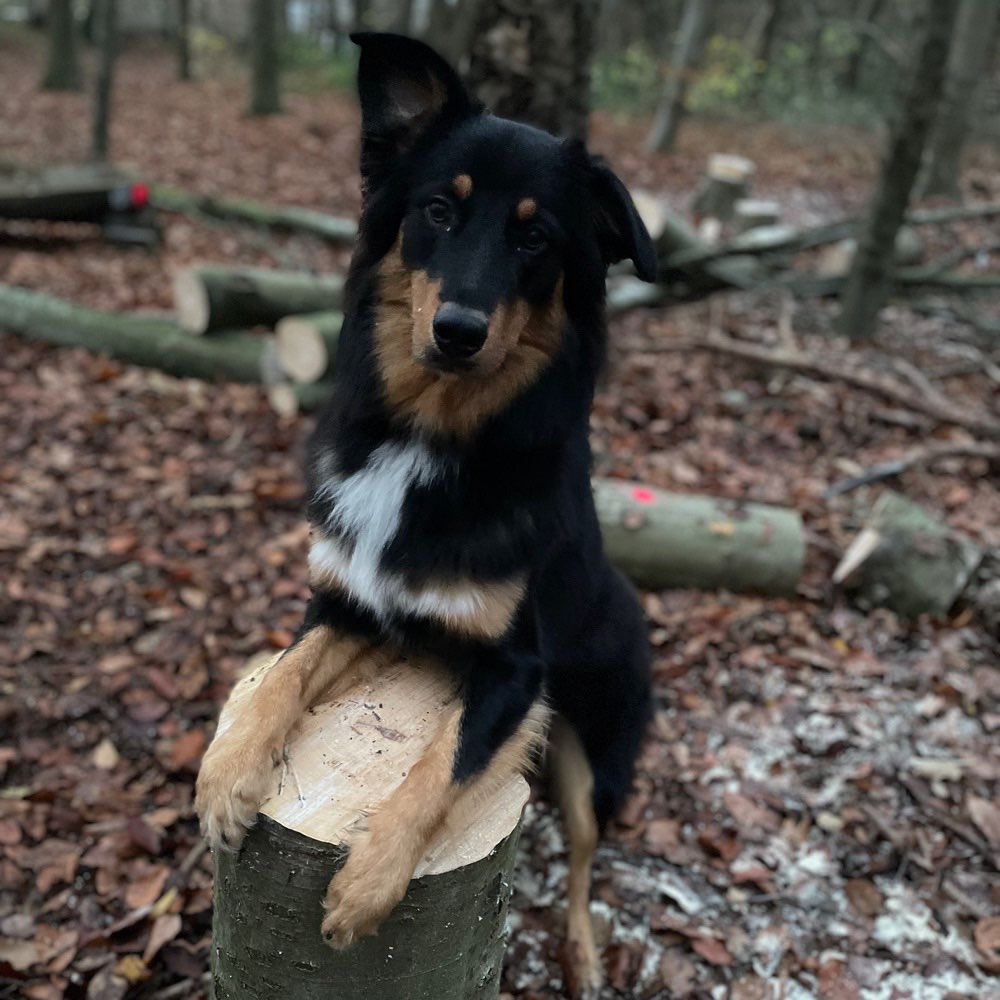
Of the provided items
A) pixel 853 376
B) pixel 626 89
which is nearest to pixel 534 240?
pixel 853 376

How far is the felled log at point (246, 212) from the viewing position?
11617mm

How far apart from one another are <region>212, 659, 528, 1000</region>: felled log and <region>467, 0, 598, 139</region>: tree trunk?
413 cm

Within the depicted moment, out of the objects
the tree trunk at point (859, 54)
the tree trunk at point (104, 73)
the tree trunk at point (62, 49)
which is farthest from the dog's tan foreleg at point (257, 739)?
the tree trunk at point (859, 54)

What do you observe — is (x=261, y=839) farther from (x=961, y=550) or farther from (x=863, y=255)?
(x=863, y=255)

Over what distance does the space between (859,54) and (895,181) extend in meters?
20.4

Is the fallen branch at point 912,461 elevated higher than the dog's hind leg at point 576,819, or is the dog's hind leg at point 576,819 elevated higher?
the fallen branch at point 912,461

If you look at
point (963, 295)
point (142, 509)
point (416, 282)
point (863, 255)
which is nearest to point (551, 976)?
point (416, 282)

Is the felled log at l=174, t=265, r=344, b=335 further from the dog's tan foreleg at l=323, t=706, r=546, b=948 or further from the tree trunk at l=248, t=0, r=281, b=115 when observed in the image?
the tree trunk at l=248, t=0, r=281, b=115

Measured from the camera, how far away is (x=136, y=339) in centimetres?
759

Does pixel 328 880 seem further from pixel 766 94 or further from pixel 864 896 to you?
pixel 766 94

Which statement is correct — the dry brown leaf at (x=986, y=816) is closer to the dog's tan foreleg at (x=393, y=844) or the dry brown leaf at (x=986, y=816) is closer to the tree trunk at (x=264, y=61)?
A: the dog's tan foreleg at (x=393, y=844)

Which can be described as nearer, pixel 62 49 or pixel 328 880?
pixel 328 880

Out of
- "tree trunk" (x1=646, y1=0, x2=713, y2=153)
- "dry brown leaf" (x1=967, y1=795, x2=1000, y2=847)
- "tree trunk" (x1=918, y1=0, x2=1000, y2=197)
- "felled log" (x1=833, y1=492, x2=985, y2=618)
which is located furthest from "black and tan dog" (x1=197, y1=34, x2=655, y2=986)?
"tree trunk" (x1=646, y1=0, x2=713, y2=153)

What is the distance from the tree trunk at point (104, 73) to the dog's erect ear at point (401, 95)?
11.4 metres
